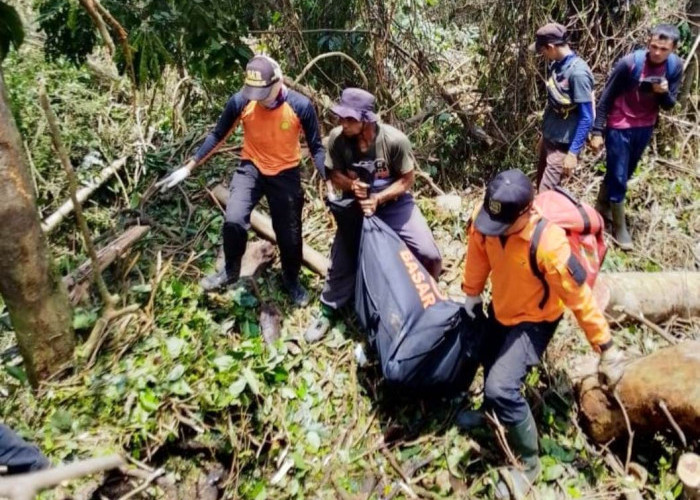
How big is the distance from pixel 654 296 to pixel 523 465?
1.67m

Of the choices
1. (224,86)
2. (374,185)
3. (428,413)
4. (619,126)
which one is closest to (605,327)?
(428,413)

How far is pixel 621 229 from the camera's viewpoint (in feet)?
15.9

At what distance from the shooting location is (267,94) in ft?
11.8

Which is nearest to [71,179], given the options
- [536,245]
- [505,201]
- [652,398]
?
[505,201]

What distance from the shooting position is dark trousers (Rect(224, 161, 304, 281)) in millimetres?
A: 3939

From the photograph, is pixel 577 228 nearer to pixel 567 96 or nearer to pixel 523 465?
pixel 523 465

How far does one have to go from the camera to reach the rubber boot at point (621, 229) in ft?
15.8

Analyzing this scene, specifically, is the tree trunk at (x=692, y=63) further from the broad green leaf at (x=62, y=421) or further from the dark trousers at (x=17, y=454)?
the dark trousers at (x=17, y=454)

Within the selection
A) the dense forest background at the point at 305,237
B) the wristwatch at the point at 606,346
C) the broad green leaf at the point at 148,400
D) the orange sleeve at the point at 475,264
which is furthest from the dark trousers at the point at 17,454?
the wristwatch at the point at 606,346

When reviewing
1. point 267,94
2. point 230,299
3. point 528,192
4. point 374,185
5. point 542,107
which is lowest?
point 230,299

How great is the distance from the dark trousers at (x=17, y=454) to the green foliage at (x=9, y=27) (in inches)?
71.3

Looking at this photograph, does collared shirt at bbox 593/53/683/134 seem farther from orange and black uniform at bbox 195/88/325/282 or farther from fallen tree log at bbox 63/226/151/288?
fallen tree log at bbox 63/226/151/288

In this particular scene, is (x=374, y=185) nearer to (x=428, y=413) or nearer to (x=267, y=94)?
(x=267, y=94)

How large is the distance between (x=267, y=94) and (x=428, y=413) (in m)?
2.21
